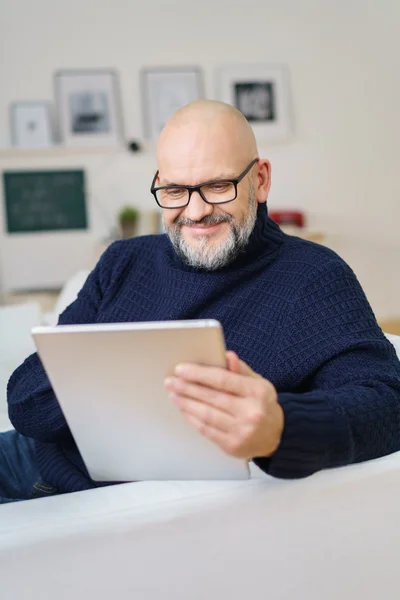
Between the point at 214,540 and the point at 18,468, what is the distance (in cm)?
68

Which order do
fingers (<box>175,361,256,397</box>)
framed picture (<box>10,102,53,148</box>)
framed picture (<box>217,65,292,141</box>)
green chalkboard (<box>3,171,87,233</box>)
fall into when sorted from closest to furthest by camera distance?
fingers (<box>175,361,256,397</box>) < framed picture (<box>10,102,53,148</box>) < green chalkboard (<box>3,171,87,233</box>) < framed picture (<box>217,65,292,141</box>)

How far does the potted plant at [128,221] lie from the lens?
409cm

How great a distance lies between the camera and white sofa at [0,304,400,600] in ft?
2.86

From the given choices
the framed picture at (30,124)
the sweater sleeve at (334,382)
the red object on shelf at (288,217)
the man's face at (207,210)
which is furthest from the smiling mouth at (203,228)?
the framed picture at (30,124)

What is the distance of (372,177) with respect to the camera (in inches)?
179

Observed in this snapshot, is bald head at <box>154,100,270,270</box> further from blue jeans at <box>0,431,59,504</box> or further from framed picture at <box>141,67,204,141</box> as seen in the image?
framed picture at <box>141,67,204,141</box>

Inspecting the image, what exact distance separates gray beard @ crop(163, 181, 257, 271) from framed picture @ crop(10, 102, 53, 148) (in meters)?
2.99

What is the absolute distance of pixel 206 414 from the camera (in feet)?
2.64

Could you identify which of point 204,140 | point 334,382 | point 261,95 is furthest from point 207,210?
point 261,95

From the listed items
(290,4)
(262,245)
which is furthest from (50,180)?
(262,245)

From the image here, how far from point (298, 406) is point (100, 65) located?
371cm

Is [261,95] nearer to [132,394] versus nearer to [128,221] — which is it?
[128,221]

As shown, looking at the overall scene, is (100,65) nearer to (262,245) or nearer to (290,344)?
(262,245)

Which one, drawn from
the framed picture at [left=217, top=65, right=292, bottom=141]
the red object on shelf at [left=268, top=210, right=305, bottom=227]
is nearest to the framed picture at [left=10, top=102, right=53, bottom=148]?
the framed picture at [left=217, top=65, right=292, bottom=141]
